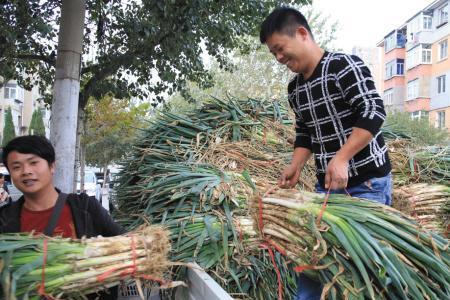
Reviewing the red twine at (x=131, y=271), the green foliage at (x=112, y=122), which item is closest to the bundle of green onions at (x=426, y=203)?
the red twine at (x=131, y=271)

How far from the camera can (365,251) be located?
1.68 meters

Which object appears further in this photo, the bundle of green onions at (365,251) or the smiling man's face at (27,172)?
the smiling man's face at (27,172)

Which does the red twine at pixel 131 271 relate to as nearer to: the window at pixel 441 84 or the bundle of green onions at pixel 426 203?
the bundle of green onions at pixel 426 203

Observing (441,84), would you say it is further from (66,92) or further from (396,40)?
(66,92)

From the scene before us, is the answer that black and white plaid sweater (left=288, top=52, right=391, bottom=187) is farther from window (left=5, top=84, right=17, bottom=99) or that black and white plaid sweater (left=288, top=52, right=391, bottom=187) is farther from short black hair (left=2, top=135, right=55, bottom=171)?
window (left=5, top=84, right=17, bottom=99)

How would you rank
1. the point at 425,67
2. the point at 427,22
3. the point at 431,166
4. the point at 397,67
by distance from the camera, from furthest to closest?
the point at 397,67 → the point at 427,22 → the point at 425,67 → the point at 431,166

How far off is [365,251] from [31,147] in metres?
1.66

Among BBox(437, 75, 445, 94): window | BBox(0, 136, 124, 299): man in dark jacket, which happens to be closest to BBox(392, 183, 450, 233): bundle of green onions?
BBox(0, 136, 124, 299): man in dark jacket

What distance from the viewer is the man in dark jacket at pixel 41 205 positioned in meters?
2.32

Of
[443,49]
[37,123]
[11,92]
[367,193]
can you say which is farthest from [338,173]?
[37,123]

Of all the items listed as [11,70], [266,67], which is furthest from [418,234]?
[266,67]

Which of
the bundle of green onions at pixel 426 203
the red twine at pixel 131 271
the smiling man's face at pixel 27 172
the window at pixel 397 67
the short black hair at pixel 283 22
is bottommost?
the red twine at pixel 131 271

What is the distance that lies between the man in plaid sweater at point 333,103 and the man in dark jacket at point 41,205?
41.7 inches

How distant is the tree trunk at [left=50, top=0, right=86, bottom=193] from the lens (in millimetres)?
5105
